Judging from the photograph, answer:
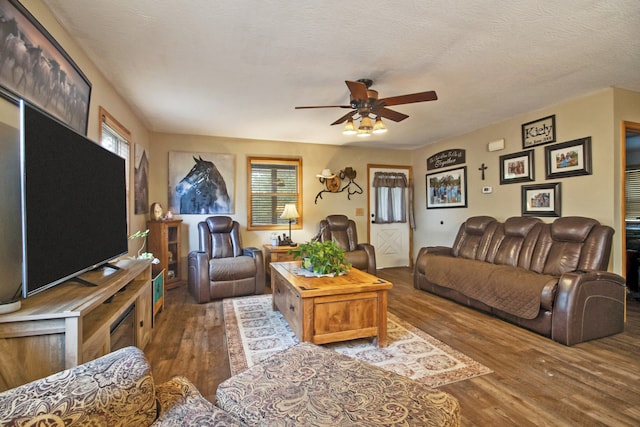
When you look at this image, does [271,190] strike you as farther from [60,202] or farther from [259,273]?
[60,202]

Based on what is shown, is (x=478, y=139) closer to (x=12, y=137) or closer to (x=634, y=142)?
(x=634, y=142)

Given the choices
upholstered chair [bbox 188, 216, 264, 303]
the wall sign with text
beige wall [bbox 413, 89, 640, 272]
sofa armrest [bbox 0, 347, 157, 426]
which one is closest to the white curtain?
the wall sign with text

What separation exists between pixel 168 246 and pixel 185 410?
3.87 metres

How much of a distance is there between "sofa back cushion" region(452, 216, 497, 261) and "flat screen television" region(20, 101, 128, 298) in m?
4.02

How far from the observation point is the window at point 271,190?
17.0 ft

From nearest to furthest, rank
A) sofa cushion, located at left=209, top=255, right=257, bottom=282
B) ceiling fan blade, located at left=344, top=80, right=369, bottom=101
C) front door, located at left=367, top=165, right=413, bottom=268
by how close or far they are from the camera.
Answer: ceiling fan blade, located at left=344, top=80, right=369, bottom=101, sofa cushion, located at left=209, top=255, right=257, bottom=282, front door, located at left=367, top=165, right=413, bottom=268

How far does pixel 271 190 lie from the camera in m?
5.27

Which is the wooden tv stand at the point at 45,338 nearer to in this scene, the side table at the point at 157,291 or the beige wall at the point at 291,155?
the side table at the point at 157,291

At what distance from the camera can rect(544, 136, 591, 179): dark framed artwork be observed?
10.7 feet

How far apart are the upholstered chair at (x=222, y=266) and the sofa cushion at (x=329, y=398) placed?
2801 mm

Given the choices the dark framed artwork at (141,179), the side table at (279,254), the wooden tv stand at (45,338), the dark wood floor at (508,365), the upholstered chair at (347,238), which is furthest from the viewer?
the upholstered chair at (347,238)

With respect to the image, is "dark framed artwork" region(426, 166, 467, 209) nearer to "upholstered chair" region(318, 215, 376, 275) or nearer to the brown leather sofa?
the brown leather sofa

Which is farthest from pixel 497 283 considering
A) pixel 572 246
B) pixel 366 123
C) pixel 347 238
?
pixel 347 238

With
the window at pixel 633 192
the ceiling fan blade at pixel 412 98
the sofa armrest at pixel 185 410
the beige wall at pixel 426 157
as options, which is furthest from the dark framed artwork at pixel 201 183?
the window at pixel 633 192
